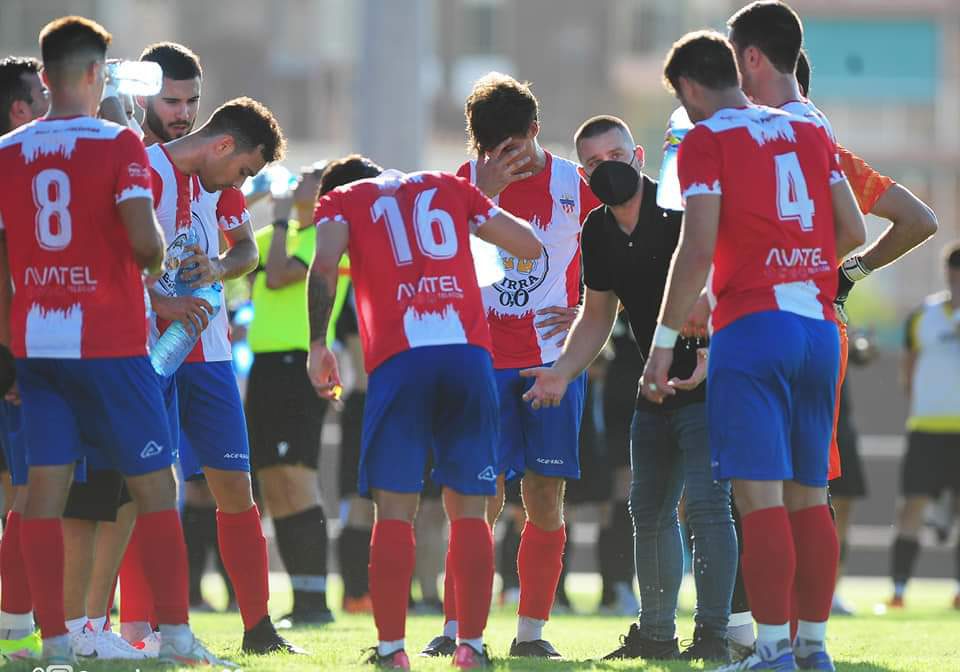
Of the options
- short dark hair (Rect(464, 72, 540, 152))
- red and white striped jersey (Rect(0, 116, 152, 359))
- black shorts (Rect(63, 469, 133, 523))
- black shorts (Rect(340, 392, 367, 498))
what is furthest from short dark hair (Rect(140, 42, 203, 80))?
black shorts (Rect(340, 392, 367, 498))

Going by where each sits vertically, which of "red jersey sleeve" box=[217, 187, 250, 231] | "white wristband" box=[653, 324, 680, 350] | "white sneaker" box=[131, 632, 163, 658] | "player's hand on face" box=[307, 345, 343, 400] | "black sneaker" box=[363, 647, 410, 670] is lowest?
"white sneaker" box=[131, 632, 163, 658]

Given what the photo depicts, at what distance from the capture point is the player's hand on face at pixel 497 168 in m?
6.50

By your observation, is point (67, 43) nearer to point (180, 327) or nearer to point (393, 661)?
point (180, 327)

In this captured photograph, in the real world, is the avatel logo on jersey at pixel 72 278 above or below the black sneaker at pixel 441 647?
above

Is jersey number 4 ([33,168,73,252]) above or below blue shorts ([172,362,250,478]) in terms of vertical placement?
above

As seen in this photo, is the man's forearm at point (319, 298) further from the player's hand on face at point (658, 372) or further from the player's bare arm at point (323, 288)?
the player's hand on face at point (658, 372)

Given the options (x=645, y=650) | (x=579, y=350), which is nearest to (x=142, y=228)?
(x=579, y=350)

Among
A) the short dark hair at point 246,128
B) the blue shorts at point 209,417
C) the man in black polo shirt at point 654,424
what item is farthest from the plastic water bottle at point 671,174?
the blue shorts at point 209,417

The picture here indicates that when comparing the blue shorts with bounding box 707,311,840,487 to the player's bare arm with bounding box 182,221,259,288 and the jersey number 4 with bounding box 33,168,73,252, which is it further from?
the jersey number 4 with bounding box 33,168,73,252

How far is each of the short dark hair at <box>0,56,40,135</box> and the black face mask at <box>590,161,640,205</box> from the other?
7.40ft

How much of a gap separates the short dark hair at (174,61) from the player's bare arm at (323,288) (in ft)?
4.84

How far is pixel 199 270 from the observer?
21.4ft

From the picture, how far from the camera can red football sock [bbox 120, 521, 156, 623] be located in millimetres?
6852

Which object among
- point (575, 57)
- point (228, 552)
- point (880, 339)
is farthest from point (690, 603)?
point (575, 57)
